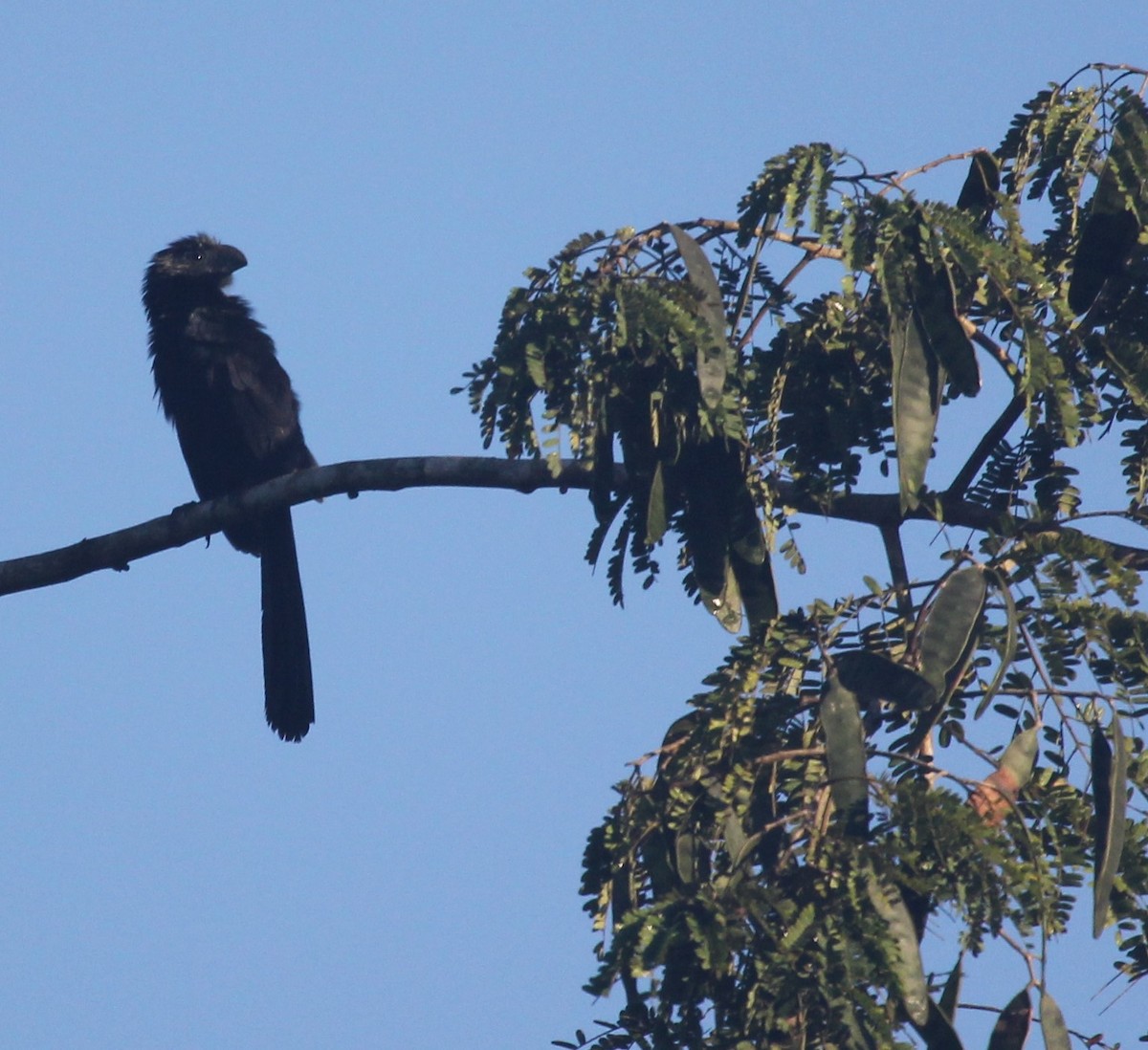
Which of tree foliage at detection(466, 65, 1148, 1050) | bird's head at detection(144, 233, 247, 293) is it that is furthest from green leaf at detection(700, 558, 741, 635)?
bird's head at detection(144, 233, 247, 293)

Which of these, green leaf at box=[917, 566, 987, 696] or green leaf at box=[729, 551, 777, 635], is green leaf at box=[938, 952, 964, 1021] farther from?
green leaf at box=[729, 551, 777, 635]

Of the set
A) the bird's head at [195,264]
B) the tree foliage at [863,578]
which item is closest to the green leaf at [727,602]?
the tree foliage at [863,578]

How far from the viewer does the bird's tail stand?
23.1 feet

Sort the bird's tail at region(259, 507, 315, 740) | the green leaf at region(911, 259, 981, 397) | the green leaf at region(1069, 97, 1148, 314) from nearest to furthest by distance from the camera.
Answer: the green leaf at region(911, 259, 981, 397) → the green leaf at region(1069, 97, 1148, 314) → the bird's tail at region(259, 507, 315, 740)

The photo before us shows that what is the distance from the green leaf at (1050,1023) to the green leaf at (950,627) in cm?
60

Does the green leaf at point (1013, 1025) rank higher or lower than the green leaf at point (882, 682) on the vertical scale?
lower

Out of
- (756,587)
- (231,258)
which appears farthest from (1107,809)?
(231,258)

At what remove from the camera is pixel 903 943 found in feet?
8.84

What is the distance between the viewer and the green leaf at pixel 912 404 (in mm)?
3236

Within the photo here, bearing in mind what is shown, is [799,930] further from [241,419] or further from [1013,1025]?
[241,419]

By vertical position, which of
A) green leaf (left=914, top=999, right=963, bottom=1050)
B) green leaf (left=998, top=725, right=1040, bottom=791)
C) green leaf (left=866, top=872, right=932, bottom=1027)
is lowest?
green leaf (left=914, top=999, right=963, bottom=1050)

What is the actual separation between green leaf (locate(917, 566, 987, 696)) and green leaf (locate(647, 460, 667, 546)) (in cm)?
63

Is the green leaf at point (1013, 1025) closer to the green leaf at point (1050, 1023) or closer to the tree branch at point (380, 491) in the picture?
the green leaf at point (1050, 1023)

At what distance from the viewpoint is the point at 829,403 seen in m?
3.68
